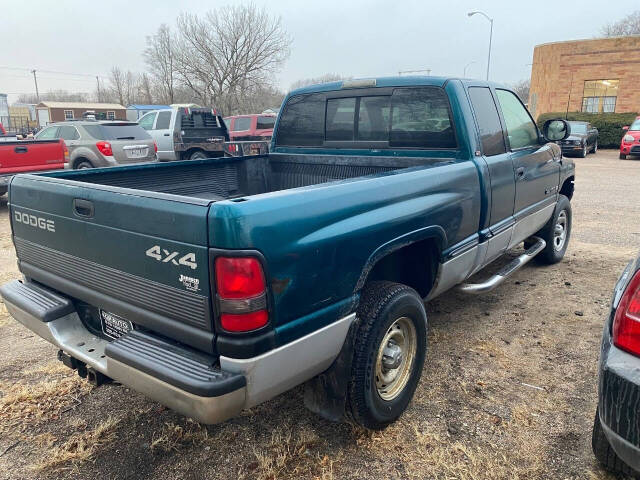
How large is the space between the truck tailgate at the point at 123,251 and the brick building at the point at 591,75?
31.7 m

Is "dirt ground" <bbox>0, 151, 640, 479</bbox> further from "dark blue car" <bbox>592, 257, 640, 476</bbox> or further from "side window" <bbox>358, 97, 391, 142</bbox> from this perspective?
"side window" <bbox>358, 97, 391, 142</bbox>

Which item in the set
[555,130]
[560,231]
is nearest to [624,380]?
[555,130]

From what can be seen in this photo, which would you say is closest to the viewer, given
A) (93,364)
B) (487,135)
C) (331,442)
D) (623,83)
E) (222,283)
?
(222,283)

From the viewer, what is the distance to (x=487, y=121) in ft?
12.4

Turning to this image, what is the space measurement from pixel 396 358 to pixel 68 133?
10.8 metres

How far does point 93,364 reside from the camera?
2328mm

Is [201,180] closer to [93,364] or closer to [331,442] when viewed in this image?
[93,364]

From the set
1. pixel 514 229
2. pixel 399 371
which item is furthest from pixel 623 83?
pixel 399 371

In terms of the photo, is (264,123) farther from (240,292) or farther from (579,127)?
(240,292)

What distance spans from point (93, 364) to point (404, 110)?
2781 mm

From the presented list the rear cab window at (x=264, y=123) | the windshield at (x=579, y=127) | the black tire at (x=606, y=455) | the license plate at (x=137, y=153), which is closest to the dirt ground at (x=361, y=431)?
the black tire at (x=606, y=455)

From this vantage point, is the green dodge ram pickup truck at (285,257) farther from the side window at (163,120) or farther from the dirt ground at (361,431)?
the side window at (163,120)

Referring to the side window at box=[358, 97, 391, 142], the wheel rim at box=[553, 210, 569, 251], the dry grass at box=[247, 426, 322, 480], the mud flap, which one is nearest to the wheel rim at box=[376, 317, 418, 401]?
the mud flap

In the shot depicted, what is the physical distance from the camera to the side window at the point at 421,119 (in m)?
3.55
